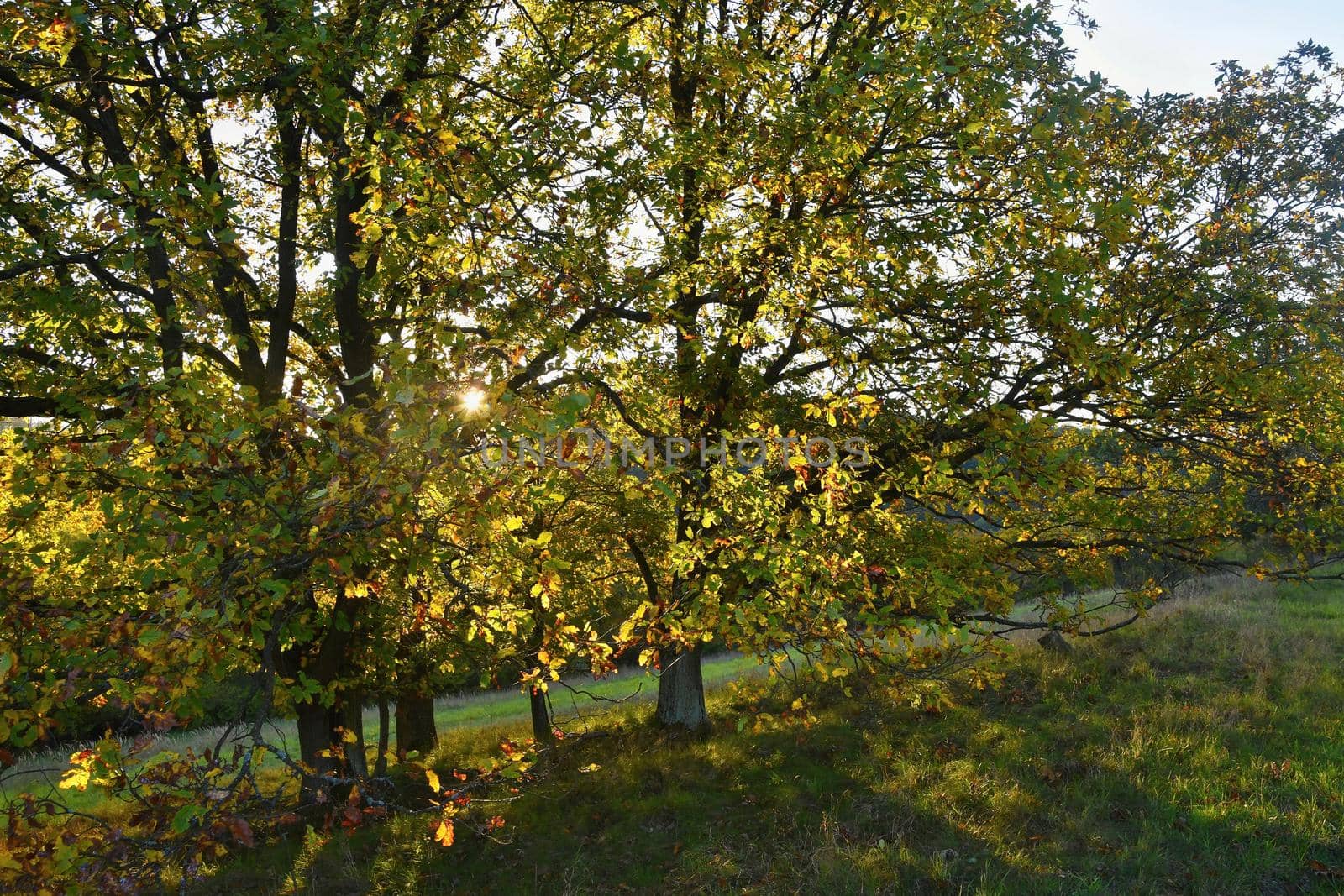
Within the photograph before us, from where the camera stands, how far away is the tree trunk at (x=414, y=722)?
17.5 meters

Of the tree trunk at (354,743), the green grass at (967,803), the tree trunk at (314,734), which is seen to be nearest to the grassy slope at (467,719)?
the tree trunk at (354,743)

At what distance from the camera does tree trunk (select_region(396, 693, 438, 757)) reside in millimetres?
17469

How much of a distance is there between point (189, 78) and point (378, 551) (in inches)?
189

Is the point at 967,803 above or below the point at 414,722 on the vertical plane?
below

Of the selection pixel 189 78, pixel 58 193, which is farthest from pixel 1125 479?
pixel 58 193

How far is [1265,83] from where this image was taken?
11.9 m

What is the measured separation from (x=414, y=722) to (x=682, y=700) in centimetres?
655

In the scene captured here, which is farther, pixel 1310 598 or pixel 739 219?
pixel 1310 598

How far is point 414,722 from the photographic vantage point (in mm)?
17750

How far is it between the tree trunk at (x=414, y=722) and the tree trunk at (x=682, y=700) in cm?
564

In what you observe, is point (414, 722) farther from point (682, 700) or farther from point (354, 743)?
point (354, 743)

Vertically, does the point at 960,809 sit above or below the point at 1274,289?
below

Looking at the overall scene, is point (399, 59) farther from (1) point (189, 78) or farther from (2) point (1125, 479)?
(2) point (1125, 479)

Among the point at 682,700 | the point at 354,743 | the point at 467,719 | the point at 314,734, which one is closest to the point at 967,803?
the point at 682,700
